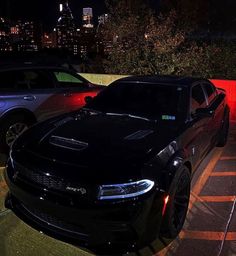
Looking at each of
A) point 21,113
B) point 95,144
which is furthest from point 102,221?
point 21,113

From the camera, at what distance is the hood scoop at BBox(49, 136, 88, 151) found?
3.75m

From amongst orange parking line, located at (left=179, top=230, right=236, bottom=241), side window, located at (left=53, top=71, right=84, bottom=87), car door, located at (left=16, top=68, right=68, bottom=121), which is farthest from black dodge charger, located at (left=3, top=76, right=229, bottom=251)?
side window, located at (left=53, top=71, right=84, bottom=87)

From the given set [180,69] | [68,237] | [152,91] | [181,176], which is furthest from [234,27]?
[68,237]

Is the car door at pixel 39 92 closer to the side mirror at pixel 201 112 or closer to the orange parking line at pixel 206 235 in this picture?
the side mirror at pixel 201 112

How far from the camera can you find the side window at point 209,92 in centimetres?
573

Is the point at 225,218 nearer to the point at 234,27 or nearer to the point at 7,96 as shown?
the point at 7,96

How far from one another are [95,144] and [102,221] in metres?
0.89

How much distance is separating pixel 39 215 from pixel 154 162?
119 centimetres

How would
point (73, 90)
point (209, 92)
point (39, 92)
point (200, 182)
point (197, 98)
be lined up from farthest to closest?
point (73, 90)
point (39, 92)
point (209, 92)
point (200, 182)
point (197, 98)

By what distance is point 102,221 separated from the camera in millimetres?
3189

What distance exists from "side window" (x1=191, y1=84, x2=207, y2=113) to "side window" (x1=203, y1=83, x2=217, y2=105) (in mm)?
245

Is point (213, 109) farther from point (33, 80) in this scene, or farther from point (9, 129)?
point (9, 129)

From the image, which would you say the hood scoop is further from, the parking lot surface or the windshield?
the windshield

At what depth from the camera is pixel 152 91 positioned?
506 centimetres
